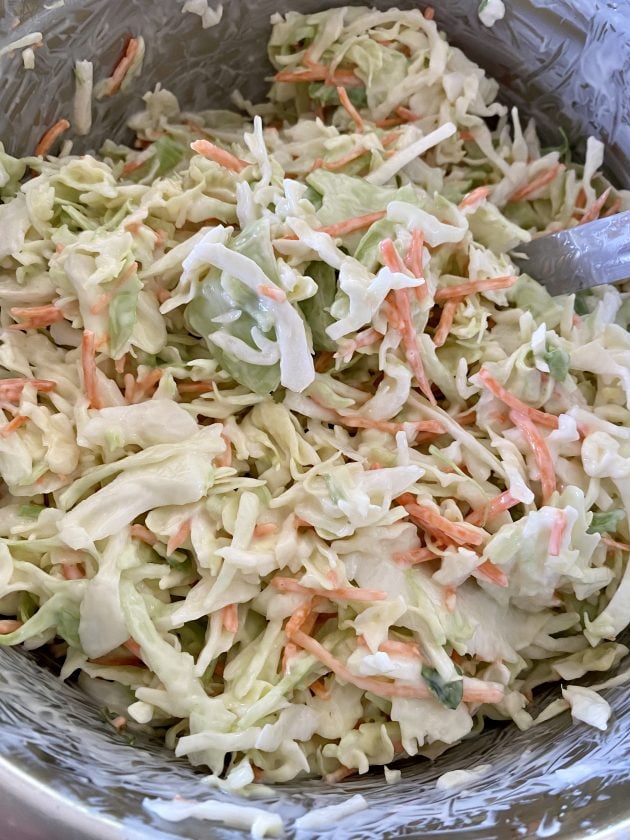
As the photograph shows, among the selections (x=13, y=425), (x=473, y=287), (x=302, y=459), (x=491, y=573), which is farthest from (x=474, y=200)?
(x=13, y=425)

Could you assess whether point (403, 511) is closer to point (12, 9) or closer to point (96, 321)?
point (96, 321)

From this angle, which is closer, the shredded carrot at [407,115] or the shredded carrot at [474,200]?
the shredded carrot at [474,200]

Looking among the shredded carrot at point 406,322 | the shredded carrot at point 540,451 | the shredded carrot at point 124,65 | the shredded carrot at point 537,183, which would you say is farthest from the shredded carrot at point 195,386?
the shredded carrot at point 537,183

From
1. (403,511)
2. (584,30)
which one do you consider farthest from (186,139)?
(403,511)

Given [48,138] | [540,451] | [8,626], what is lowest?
[8,626]

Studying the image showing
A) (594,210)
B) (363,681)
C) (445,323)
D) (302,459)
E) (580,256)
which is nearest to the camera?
(363,681)

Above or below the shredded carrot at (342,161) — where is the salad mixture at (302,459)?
below

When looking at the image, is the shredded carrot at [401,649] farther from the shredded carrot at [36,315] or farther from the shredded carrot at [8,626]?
the shredded carrot at [36,315]

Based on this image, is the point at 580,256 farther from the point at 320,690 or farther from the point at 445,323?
the point at 320,690
